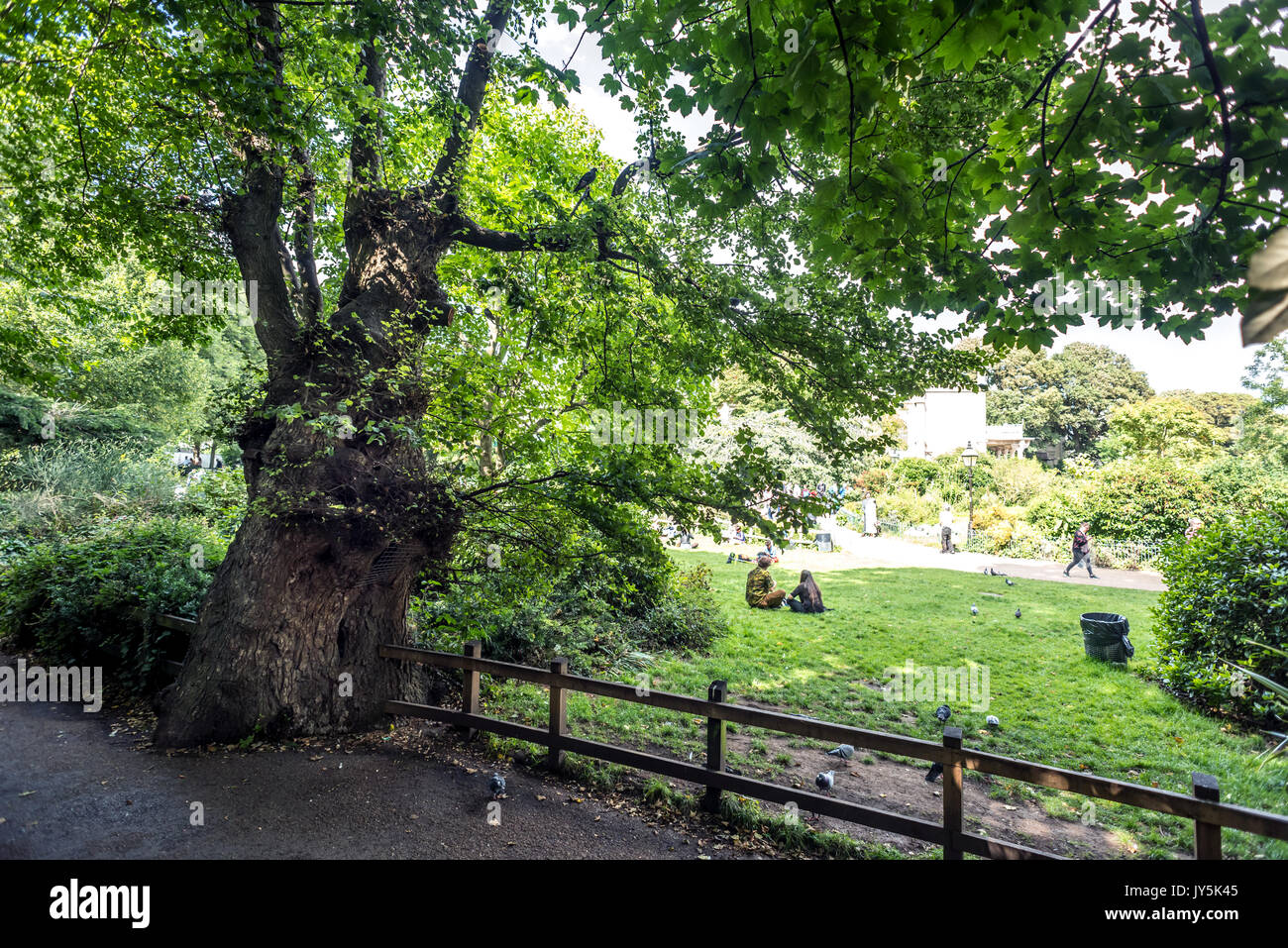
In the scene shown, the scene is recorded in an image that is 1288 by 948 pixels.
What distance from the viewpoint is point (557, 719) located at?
5215 mm

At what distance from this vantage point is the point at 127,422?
19.1 m

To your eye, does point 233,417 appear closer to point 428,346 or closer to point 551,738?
point 428,346

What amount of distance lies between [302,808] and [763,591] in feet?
34.3

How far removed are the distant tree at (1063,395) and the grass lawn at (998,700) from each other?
1116 inches

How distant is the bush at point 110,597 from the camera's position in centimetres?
723

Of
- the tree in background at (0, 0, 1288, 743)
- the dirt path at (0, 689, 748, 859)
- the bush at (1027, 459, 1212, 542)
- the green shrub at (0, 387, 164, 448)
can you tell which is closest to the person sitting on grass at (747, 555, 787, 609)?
the tree in background at (0, 0, 1288, 743)

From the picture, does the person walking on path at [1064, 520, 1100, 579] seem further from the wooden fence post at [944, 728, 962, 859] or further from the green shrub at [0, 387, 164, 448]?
the green shrub at [0, 387, 164, 448]

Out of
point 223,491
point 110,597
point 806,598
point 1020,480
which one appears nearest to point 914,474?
point 1020,480

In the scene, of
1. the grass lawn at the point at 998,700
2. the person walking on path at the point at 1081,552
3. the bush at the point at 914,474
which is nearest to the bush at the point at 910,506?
the bush at the point at 914,474

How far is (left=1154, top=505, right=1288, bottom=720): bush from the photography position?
21.4 feet

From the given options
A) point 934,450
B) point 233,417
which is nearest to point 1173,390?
point 934,450

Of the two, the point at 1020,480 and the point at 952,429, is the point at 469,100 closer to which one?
the point at 1020,480
